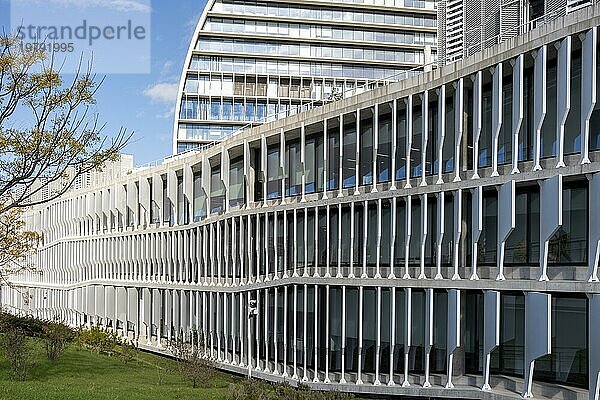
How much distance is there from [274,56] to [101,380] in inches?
1843

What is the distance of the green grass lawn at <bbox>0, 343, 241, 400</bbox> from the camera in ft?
76.0

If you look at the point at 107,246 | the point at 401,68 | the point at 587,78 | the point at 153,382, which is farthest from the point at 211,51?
the point at 587,78

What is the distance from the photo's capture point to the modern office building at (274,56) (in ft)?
242

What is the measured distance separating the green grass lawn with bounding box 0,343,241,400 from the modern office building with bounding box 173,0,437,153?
32.0 m

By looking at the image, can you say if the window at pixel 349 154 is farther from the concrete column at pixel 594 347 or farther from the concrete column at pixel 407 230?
the concrete column at pixel 594 347

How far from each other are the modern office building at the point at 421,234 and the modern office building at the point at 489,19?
961 mm

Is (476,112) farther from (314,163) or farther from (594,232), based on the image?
(314,163)

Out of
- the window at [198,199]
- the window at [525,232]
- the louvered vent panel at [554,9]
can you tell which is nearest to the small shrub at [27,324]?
the window at [198,199]

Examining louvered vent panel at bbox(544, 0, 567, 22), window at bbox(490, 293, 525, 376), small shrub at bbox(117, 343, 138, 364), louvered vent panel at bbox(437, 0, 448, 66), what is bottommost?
small shrub at bbox(117, 343, 138, 364)

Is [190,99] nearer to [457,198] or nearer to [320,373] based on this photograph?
[320,373]

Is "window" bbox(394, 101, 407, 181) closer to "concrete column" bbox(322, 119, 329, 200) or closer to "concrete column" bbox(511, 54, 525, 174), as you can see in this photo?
"concrete column" bbox(322, 119, 329, 200)

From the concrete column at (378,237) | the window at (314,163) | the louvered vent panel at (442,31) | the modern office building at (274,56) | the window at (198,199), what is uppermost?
the modern office building at (274,56)

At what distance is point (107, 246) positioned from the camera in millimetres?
57062

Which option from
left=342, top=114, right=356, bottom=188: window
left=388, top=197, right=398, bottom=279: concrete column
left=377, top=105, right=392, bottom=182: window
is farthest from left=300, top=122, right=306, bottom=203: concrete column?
left=388, top=197, right=398, bottom=279: concrete column
